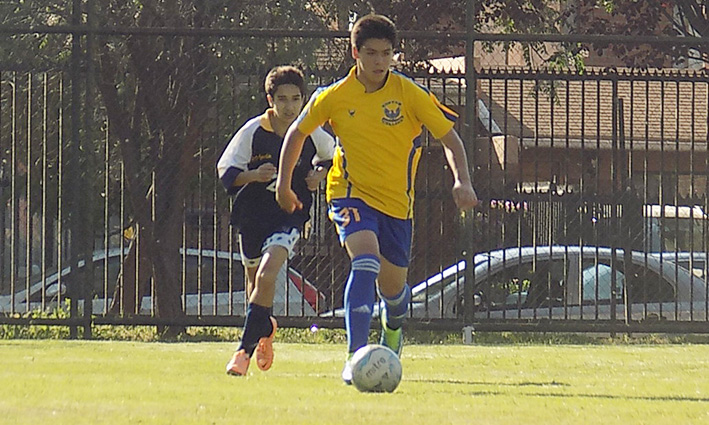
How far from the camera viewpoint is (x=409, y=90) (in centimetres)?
639

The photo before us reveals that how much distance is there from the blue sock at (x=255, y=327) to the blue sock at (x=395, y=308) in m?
0.58

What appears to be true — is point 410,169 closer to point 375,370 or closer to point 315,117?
point 315,117

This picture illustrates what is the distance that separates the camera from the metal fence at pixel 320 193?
1020cm

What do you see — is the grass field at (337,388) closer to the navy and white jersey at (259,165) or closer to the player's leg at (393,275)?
the player's leg at (393,275)

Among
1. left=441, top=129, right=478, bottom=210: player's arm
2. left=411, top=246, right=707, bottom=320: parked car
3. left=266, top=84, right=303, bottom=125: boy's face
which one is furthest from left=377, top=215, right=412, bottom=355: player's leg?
left=411, top=246, right=707, bottom=320: parked car

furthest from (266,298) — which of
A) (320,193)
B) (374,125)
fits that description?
(320,193)

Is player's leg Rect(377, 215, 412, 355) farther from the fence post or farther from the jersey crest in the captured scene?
the fence post

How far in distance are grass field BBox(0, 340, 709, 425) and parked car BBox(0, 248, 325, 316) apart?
1412mm

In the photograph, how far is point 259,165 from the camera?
23.2 ft

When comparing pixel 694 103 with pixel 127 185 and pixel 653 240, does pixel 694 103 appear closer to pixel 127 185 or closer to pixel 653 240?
pixel 653 240

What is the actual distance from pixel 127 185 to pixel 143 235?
0.40 metres

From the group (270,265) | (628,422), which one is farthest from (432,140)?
(628,422)

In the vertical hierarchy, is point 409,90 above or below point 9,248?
above

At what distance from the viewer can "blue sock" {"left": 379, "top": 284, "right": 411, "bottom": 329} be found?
666 centimetres
